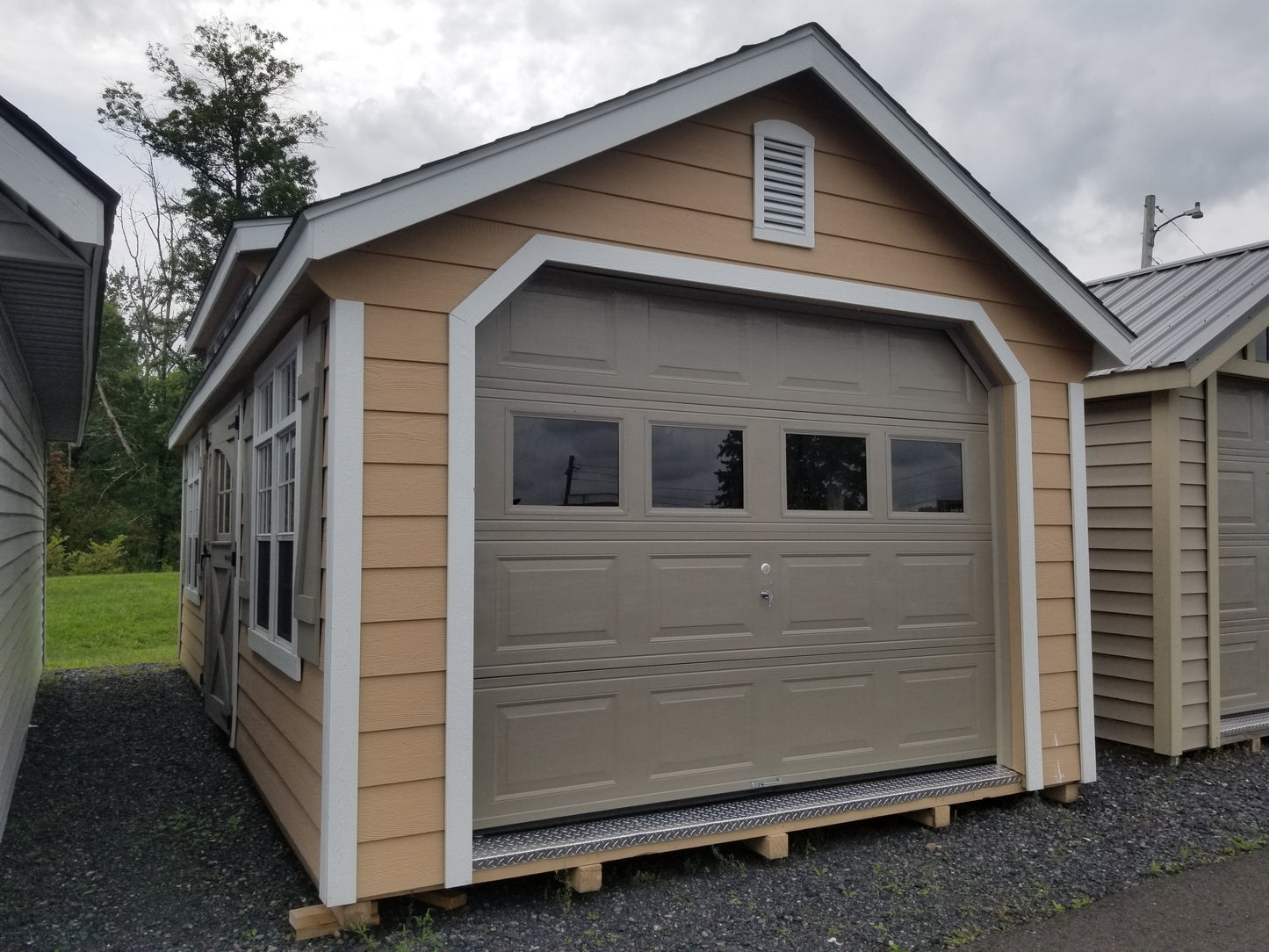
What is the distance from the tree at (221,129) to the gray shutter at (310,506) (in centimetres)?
1812

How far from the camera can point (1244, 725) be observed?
6.29 metres

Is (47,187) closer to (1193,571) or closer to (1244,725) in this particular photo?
(1193,571)

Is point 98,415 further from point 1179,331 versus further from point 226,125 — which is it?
point 1179,331

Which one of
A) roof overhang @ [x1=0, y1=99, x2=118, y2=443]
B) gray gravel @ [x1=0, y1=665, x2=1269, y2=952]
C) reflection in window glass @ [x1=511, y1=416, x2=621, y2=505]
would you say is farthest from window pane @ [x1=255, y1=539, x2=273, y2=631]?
reflection in window glass @ [x1=511, y1=416, x2=621, y2=505]

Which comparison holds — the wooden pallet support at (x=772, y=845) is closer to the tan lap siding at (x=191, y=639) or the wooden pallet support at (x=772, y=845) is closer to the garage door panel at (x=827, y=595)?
the garage door panel at (x=827, y=595)

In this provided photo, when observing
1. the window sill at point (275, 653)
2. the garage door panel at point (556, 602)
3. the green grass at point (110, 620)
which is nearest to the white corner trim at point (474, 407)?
the garage door panel at point (556, 602)

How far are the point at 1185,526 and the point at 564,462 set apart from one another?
14.8 feet

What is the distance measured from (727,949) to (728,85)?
3.71 metres

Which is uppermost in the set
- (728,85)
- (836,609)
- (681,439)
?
(728,85)

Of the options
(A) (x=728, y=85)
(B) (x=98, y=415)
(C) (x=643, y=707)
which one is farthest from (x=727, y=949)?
(B) (x=98, y=415)

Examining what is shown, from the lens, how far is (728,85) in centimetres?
418

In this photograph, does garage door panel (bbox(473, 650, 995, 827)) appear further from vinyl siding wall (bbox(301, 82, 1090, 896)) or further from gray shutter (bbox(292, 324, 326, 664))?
gray shutter (bbox(292, 324, 326, 664))

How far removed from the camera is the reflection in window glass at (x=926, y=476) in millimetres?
4930

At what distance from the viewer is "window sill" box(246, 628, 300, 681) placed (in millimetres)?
4004
